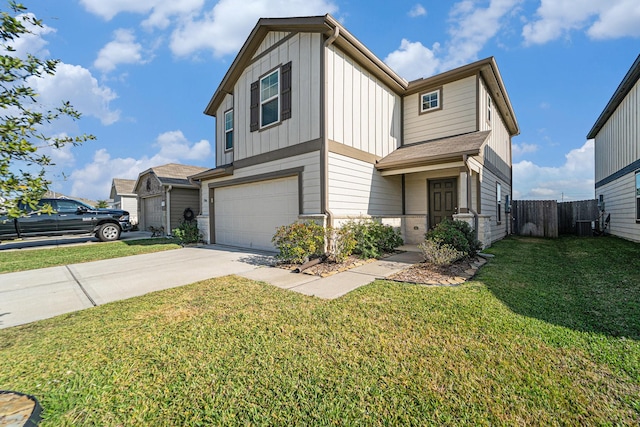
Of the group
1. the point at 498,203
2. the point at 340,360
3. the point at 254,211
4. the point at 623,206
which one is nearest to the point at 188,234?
the point at 254,211

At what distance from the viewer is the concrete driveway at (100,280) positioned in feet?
12.9

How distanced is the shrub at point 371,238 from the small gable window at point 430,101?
15.7ft

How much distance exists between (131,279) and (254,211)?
4.37m

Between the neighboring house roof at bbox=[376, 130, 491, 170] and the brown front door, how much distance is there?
1.28 meters

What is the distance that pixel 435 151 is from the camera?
7898 millimetres

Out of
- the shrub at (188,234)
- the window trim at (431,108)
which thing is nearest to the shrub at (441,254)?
→ the window trim at (431,108)

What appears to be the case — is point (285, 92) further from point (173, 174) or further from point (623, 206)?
point (623, 206)

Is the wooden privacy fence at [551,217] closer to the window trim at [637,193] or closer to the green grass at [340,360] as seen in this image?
the window trim at [637,193]

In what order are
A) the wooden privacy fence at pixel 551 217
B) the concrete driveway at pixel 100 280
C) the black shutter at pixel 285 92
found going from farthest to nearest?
the wooden privacy fence at pixel 551 217 < the black shutter at pixel 285 92 < the concrete driveway at pixel 100 280

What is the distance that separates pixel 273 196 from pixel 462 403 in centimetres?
733

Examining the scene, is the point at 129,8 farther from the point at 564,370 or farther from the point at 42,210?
the point at 564,370

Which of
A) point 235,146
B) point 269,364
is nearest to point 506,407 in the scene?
point 269,364

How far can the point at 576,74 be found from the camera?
1025 cm

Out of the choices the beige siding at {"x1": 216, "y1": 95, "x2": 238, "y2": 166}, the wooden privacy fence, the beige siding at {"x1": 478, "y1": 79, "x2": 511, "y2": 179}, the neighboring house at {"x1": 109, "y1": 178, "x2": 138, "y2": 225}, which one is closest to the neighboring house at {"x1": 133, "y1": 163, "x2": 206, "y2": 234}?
the beige siding at {"x1": 216, "y1": 95, "x2": 238, "y2": 166}
